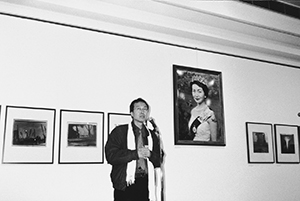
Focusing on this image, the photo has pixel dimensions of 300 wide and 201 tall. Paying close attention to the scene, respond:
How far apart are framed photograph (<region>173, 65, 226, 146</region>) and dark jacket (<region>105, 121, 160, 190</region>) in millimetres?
764

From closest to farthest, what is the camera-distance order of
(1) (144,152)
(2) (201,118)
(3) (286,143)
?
(1) (144,152), (2) (201,118), (3) (286,143)

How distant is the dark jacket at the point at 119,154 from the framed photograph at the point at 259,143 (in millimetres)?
1850

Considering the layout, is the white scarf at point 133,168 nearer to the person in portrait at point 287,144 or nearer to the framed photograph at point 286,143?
the framed photograph at point 286,143

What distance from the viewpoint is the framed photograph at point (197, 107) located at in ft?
16.3

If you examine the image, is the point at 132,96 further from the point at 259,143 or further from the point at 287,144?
the point at 287,144

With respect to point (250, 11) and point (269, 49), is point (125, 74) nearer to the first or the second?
point (250, 11)

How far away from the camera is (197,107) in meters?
5.15

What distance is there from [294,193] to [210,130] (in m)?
1.97

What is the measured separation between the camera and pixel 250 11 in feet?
16.8

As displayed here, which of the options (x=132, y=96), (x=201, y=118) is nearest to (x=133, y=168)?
(x=132, y=96)

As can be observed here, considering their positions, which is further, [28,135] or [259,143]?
[259,143]

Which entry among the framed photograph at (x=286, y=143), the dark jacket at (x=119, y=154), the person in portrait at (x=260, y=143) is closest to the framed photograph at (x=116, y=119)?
the dark jacket at (x=119, y=154)

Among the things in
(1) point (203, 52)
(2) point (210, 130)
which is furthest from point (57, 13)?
(2) point (210, 130)

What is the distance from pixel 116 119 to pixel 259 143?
2515 mm
